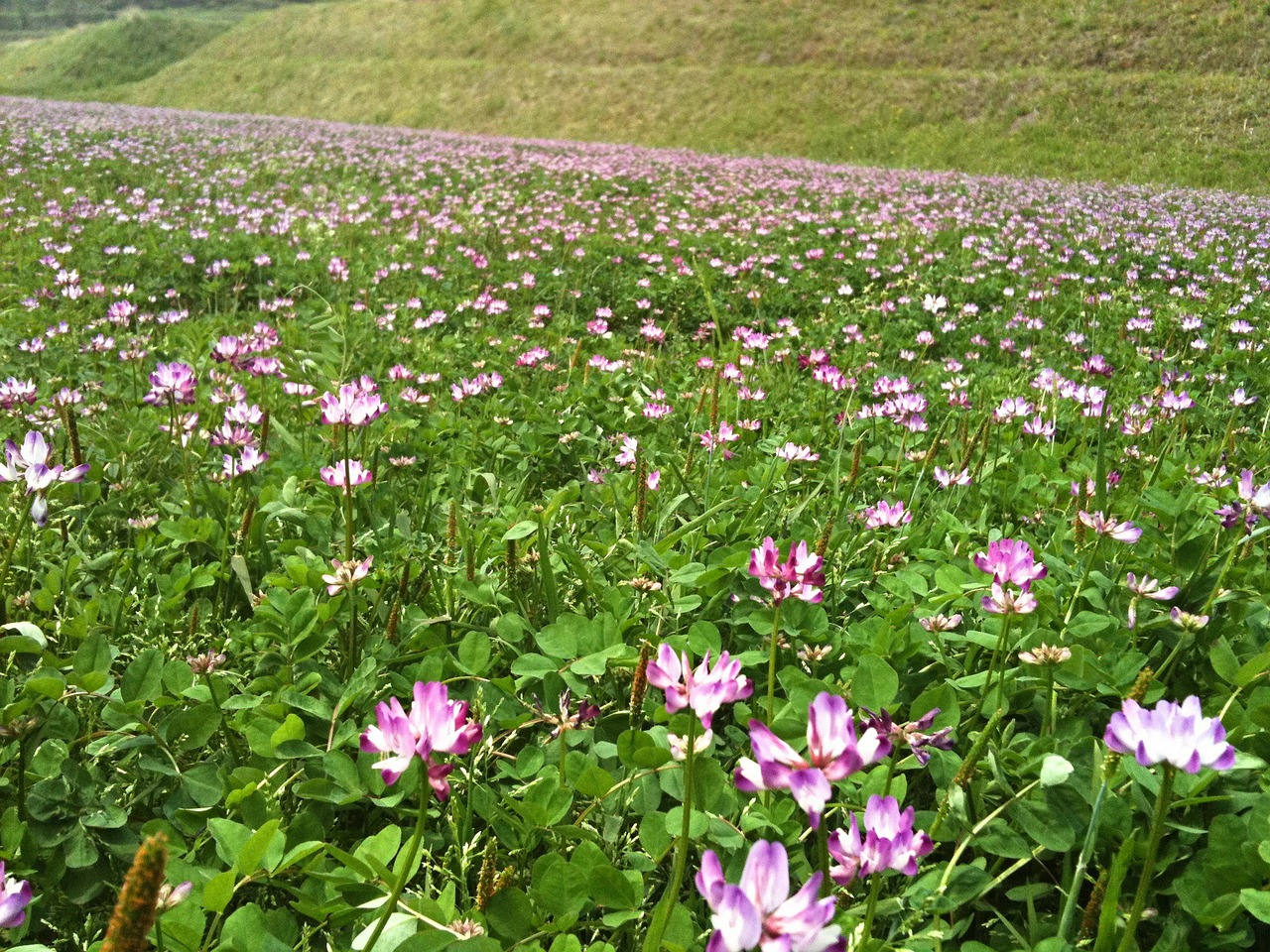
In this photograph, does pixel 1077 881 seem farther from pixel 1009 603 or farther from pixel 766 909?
pixel 766 909

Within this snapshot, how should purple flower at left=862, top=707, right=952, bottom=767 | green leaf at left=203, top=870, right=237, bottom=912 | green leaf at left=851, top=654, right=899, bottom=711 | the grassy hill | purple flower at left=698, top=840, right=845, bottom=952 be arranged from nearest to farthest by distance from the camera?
purple flower at left=698, top=840, right=845, bottom=952
green leaf at left=203, top=870, right=237, bottom=912
purple flower at left=862, top=707, right=952, bottom=767
green leaf at left=851, top=654, right=899, bottom=711
the grassy hill

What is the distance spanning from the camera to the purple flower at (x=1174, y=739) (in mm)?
1045

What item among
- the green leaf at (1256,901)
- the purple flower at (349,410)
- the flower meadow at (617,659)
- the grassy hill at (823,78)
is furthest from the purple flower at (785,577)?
the grassy hill at (823,78)

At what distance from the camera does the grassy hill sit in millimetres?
23047

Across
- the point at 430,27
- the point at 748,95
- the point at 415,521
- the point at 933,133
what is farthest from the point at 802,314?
the point at 430,27

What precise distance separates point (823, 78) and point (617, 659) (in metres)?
33.6

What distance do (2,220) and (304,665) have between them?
887 centimetres

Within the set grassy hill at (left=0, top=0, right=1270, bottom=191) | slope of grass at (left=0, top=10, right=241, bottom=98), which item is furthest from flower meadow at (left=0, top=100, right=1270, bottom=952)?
slope of grass at (left=0, top=10, right=241, bottom=98)

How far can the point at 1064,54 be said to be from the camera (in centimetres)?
2803

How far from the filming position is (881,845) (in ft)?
3.39

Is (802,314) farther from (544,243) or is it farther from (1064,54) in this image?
(1064,54)

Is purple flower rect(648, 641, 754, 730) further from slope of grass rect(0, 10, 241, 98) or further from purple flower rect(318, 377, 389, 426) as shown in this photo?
slope of grass rect(0, 10, 241, 98)

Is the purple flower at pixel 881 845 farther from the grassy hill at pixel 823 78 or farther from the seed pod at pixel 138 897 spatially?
the grassy hill at pixel 823 78

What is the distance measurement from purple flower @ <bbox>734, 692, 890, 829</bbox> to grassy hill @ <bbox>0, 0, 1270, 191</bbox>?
24805mm
